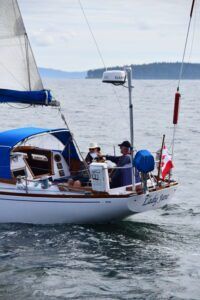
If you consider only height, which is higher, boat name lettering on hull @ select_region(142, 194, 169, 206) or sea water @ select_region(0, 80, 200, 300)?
boat name lettering on hull @ select_region(142, 194, 169, 206)

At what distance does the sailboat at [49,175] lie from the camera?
15078 millimetres

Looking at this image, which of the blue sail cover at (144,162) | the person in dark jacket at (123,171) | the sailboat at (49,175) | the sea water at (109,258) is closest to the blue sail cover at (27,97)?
the sailboat at (49,175)

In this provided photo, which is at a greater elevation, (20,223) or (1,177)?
(1,177)

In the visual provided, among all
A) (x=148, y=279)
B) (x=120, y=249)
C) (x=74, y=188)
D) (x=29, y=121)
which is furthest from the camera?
(x=29, y=121)

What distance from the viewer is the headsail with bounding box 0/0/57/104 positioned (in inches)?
647

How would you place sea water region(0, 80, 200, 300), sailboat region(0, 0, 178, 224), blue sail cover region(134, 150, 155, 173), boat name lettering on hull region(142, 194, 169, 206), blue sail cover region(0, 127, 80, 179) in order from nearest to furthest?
sea water region(0, 80, 200, 300) → blue sail cover region(134, 150, 155, 173) → sailboat region(0, 0, 178, 224) → boat name lettering on hull region(142, 194, 169, 206) → blue sail cover region(0, 127, 80, 179)

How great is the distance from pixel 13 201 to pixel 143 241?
3389 mm

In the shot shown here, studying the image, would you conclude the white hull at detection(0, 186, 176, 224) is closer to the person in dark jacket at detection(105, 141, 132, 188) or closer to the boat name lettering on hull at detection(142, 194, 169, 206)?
the boat name lettering on hull at detection(142, 194, 169, 206)

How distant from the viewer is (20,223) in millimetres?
15914

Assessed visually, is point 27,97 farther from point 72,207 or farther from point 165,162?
point 165,162

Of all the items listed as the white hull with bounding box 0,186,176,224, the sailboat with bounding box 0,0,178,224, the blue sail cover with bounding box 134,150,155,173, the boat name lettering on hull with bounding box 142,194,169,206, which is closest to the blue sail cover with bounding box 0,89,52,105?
the sailboat with bounding box 0,0,178,224

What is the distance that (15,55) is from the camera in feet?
54.6

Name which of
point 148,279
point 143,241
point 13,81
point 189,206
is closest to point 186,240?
point 143,241

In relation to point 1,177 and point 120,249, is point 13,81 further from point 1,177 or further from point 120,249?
point 120,249
